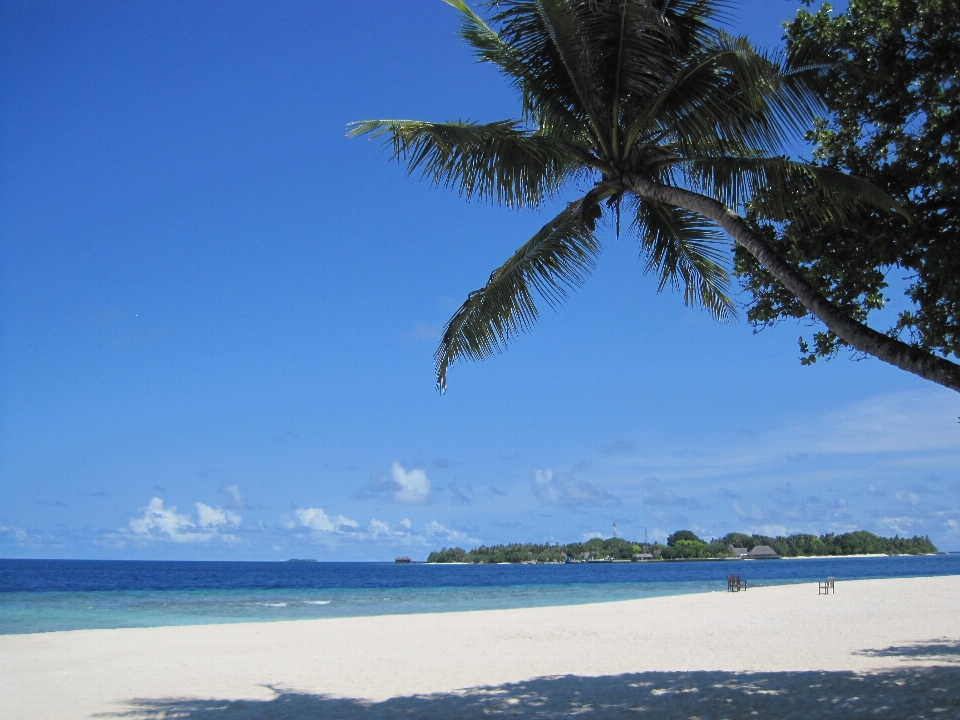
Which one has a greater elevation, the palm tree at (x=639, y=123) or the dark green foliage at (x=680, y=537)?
the palm tree at (x=639, y=123)

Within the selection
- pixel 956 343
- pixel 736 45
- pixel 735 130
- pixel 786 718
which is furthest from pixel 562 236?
pixel 786 718

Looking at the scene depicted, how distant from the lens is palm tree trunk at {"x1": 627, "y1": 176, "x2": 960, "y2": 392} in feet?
16.0

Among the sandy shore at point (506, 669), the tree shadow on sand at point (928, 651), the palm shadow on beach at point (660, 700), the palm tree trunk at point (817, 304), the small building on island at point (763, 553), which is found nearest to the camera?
the palm tree trunk at point (817, 304)

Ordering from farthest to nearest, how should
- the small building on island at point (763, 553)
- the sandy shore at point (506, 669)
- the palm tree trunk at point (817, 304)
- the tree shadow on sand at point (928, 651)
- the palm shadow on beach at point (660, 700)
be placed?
1. the small building on island at point (763, 553)
2. the tree shadow on sand at point (928, 651)
3. the sandy shore at point (506, 669)
4. the palm shadow on beach at point (660, 700)
5. the palm tree trunk at point (817, 304)

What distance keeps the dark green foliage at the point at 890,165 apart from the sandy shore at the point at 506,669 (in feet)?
11.3

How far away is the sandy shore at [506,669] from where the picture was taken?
23.3 ft

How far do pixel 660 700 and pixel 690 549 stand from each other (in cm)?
12146

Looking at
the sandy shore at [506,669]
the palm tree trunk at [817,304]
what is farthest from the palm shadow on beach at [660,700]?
the palm tree trunk at [817,304]

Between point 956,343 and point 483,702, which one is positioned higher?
point 956,343

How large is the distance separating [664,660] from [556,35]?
8.02m

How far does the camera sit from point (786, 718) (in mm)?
6180

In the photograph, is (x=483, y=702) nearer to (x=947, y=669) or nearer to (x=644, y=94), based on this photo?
(x=947, y=669)

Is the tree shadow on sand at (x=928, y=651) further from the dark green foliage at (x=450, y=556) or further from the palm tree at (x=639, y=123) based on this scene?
the dark green foliage at (x=450, y=556)

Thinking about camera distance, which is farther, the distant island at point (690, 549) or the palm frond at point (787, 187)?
the distant island at point (690, 549)
